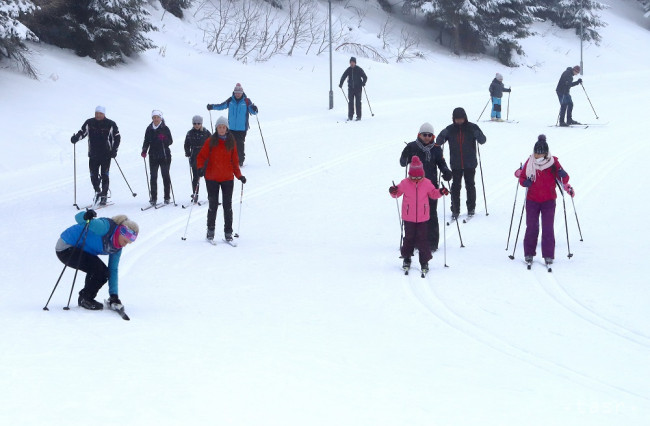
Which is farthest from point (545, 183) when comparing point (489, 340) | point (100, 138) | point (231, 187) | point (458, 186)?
point (100, 138)

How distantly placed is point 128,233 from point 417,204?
146 inches

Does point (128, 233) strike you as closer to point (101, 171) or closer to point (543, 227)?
point (543, 227)

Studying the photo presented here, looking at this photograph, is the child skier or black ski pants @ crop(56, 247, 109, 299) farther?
the child skier

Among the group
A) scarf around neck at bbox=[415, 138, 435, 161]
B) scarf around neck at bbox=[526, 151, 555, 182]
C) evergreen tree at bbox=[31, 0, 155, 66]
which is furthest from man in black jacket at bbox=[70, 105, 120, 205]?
evergreen tree at bbox=[31, 0, 155, 66]

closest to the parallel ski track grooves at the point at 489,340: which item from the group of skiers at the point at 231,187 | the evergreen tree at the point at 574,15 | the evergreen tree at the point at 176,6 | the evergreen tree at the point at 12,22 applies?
the group of skiers at the point at 231,187

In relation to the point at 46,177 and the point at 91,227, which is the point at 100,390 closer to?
the point at 91,227

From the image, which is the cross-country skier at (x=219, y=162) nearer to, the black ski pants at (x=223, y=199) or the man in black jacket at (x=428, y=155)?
the black ski pants at (x=223, y=199)

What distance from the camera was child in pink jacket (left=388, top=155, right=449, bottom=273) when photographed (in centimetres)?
956

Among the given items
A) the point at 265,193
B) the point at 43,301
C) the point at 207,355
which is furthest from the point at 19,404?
the point at 265,193

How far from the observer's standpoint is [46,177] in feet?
51.7

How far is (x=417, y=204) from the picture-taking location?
9.57m

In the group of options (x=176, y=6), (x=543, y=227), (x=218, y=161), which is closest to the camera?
(x=543, y=227)

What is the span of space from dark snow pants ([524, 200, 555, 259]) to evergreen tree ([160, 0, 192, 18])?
898 inches

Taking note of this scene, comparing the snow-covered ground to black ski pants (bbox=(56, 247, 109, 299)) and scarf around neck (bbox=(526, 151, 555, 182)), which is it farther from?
scarf around neck (bbox=(526, 151, 555, 182))
